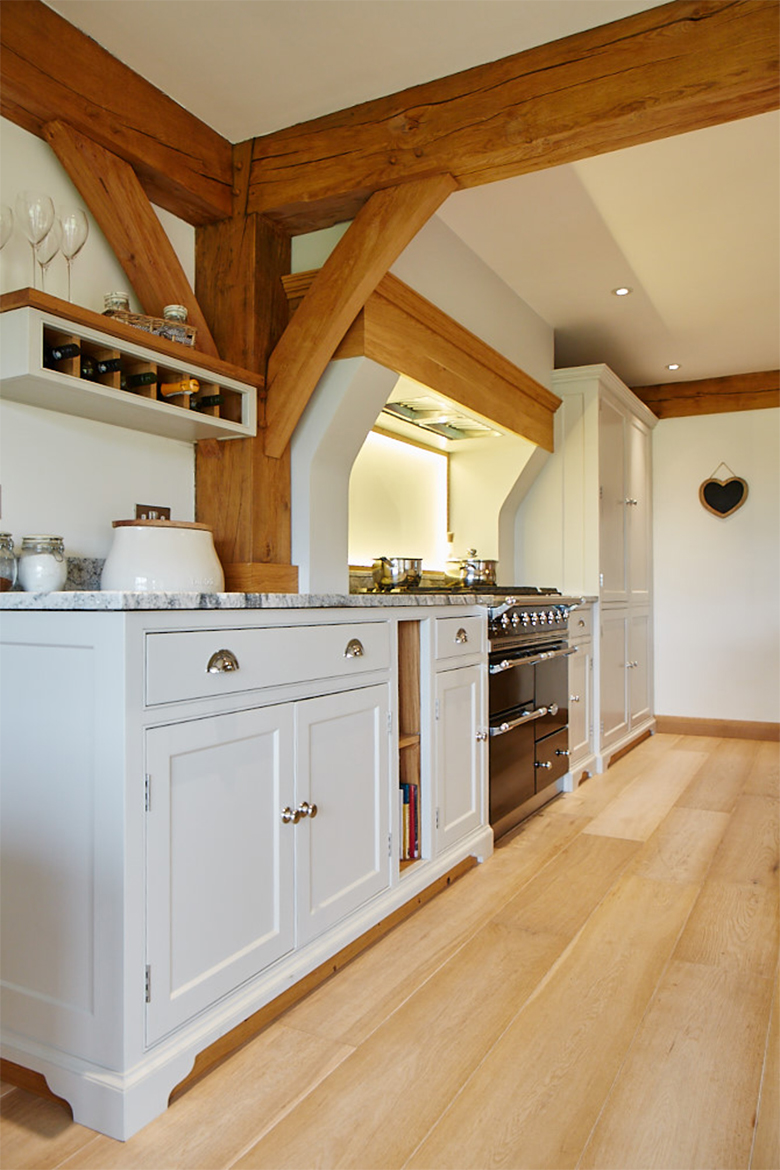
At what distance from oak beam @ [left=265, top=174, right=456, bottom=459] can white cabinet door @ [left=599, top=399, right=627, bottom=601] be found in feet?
8.03

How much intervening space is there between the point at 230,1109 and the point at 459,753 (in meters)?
1.41

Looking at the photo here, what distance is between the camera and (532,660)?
3.43 metres

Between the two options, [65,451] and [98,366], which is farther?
[65,451]

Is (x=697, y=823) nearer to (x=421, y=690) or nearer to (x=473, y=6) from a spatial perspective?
(x=421, y=690)

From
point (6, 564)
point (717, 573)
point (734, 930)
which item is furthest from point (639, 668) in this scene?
point (6, 564)

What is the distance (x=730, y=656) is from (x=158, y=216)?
15.7ft

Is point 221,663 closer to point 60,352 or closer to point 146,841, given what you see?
point 146,841

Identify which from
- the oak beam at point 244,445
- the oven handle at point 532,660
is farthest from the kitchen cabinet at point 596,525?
the oak beam at point 244,445

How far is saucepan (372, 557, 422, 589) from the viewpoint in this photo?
3.54 metres

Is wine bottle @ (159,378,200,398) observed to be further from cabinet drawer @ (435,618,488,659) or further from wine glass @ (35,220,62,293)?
cabinet drawer @ (435,618,488,659)

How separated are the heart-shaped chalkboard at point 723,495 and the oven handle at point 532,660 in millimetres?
2345

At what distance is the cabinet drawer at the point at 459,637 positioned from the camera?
2658 mm

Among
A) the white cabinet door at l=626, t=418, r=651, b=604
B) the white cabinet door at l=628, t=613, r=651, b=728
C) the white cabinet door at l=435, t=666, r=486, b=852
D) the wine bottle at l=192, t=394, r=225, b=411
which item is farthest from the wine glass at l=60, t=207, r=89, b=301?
the white cabinet door at l=628, t=613, r=651, b=728

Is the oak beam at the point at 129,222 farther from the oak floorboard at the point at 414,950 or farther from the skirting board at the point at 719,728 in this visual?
the skirting board at the point at 719,728
